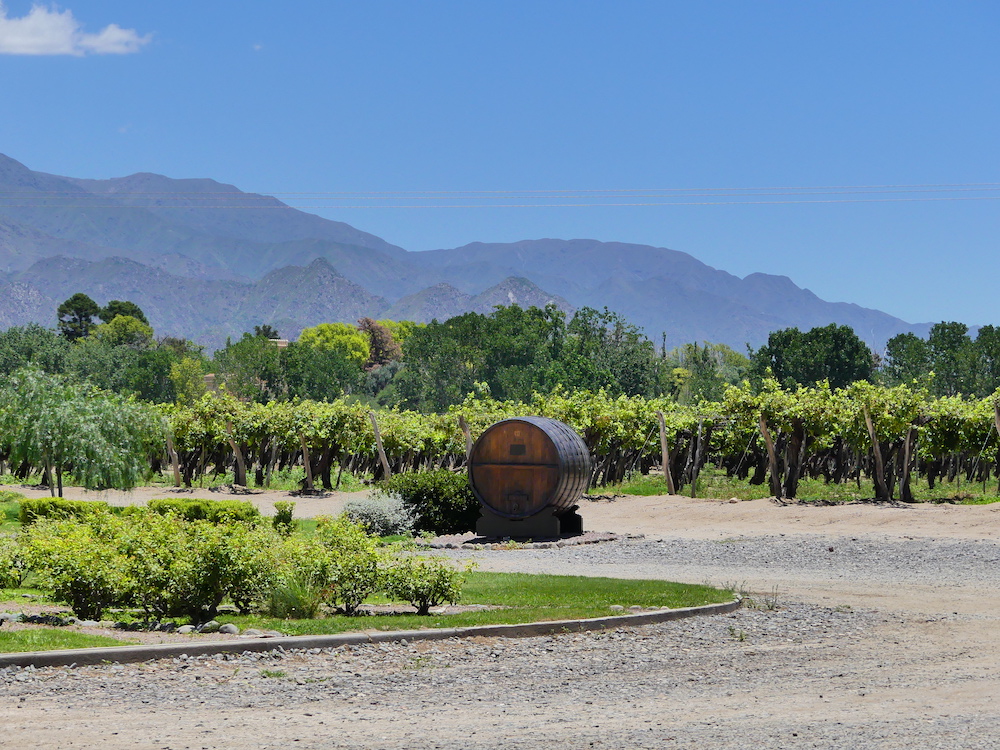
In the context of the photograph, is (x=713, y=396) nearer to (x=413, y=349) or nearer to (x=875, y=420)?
(x=413, y=349)

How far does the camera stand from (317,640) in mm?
9969

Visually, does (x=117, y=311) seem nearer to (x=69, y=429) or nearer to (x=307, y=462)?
(x=307, y=462)

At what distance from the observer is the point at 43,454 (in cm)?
2634

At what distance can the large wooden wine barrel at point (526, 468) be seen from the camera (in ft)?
69.7

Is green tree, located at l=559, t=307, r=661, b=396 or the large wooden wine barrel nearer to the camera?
the large wooden wine barrel

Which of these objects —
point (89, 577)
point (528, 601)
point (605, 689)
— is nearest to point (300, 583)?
point (89, 577)

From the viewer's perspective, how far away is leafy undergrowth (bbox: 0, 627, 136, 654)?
9.26m

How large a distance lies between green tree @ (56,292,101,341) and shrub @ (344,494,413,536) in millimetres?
125384

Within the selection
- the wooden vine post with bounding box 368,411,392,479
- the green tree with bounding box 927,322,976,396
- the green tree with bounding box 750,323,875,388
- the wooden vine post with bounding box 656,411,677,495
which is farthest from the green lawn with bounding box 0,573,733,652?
the green tree with bounding box 750,323,875,388

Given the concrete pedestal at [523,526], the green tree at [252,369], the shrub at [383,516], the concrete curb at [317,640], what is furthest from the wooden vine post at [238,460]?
the green tree at [252,369]

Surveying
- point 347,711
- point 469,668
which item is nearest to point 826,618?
point 469,668

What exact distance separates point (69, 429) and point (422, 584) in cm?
1690

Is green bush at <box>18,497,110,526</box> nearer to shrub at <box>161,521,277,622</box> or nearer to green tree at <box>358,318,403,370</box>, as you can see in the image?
shrub at <box>161,521,277,622</box>

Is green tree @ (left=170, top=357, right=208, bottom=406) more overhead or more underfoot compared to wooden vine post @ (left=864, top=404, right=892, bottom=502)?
more overhead
